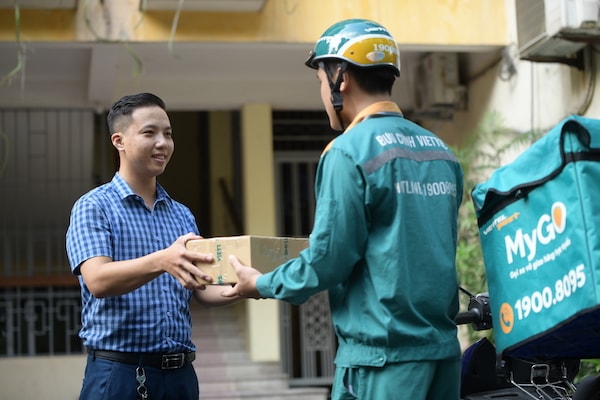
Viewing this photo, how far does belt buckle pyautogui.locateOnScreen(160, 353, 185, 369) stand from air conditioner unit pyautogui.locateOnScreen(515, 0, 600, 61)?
4049 millimetres

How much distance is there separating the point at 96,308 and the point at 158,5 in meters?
4.50

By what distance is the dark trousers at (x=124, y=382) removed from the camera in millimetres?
3076

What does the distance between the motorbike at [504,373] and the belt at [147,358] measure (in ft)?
3.05

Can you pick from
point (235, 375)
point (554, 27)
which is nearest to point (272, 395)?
point (235, 375)

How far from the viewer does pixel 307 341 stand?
988 centimetres

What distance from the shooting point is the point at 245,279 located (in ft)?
8.81

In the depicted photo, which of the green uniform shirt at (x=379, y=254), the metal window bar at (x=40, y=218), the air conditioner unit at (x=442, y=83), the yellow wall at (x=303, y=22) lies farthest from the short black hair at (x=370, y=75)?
the metal window bar at (x=40, y=218)

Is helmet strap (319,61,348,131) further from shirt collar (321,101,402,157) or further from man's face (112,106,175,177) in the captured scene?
man's face (112,106,175,177)

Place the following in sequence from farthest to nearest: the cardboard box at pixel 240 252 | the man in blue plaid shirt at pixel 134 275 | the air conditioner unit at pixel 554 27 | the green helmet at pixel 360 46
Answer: the air conditioner unit at pixel 554 27, the man in blue plaid shirt at pixel 134 275, the cardboard box at pixel 240 252, the green helmet at pixel 360 46

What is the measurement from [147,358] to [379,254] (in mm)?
1031

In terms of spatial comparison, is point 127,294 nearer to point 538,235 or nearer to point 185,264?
point 185,264

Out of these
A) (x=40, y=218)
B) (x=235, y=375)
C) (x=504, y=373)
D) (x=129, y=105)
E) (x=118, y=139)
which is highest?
(x=40, y=218)

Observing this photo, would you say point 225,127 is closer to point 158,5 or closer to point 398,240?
point 158,5

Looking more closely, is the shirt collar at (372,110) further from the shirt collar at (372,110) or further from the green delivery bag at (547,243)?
the green delivery bag at (547,243)
